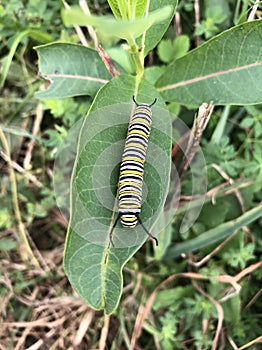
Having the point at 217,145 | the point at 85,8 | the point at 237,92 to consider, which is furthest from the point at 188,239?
the point at 85,8

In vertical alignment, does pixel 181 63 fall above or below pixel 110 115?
above

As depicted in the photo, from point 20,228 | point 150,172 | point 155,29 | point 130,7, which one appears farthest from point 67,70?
point 20,228

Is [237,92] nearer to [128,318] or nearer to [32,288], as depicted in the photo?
[128,318]

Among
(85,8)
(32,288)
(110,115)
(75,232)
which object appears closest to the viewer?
(75,232)

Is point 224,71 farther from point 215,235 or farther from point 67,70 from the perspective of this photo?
point 215,235

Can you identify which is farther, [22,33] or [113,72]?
[22,33]

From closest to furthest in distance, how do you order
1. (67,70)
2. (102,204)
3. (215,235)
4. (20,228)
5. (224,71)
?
(102,204), (224,71), (67,70), (215,235), (20,228)

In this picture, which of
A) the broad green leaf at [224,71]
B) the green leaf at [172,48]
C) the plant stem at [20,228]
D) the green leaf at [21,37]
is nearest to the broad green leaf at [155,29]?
the broad green leaf at [224,71]
